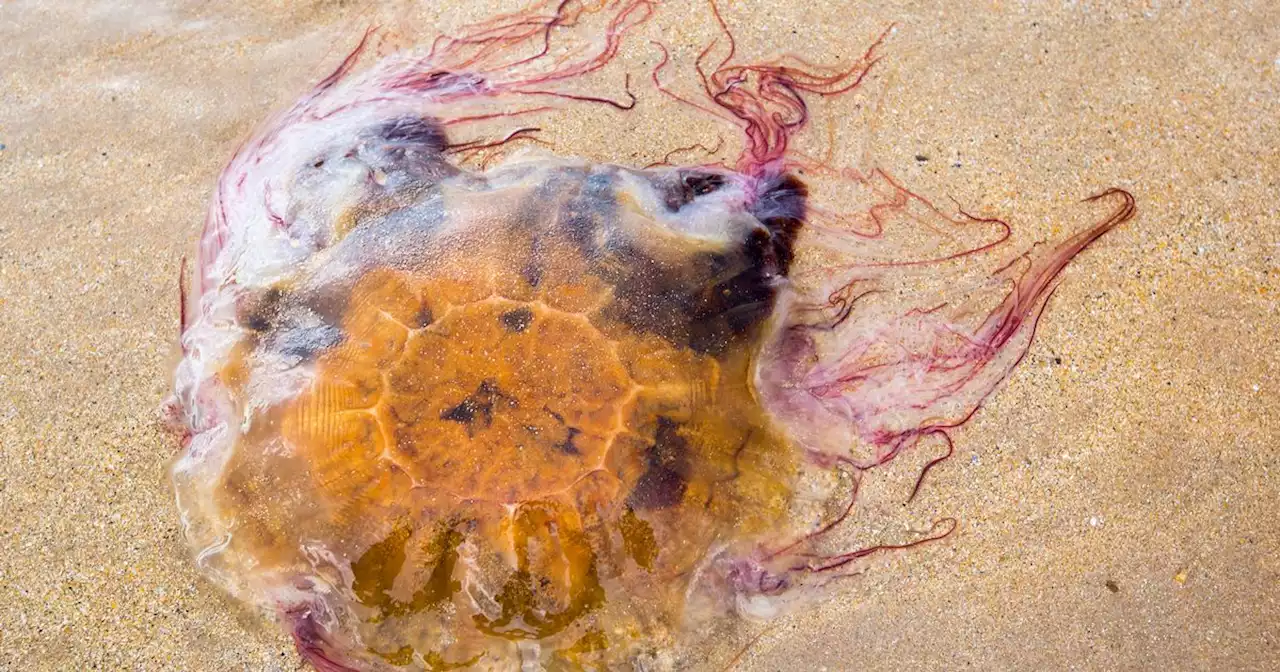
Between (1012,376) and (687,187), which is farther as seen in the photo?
(687,187)

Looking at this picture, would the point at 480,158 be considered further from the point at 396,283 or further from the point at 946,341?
the point at 946,341

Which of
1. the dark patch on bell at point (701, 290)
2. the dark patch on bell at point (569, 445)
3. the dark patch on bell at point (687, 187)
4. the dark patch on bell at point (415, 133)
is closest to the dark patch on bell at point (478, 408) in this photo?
the dark patch on bell at point (569, 445)

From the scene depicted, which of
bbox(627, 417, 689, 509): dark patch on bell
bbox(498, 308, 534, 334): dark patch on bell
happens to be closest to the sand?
bbox(627, 417, 689, 509): dark patch on bell

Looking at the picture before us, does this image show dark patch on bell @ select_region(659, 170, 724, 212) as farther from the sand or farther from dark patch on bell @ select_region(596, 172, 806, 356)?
the sand

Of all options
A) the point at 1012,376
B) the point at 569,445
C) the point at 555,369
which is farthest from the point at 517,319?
the point at 1012,376

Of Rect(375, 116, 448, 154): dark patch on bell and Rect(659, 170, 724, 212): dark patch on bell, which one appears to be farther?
Rect(375, 116, 448, 154): dark patch on bell

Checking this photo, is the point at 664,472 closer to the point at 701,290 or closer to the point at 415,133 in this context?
the point at 701,290

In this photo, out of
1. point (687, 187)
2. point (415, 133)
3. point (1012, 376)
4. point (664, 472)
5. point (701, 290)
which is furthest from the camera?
point (415, 133)
